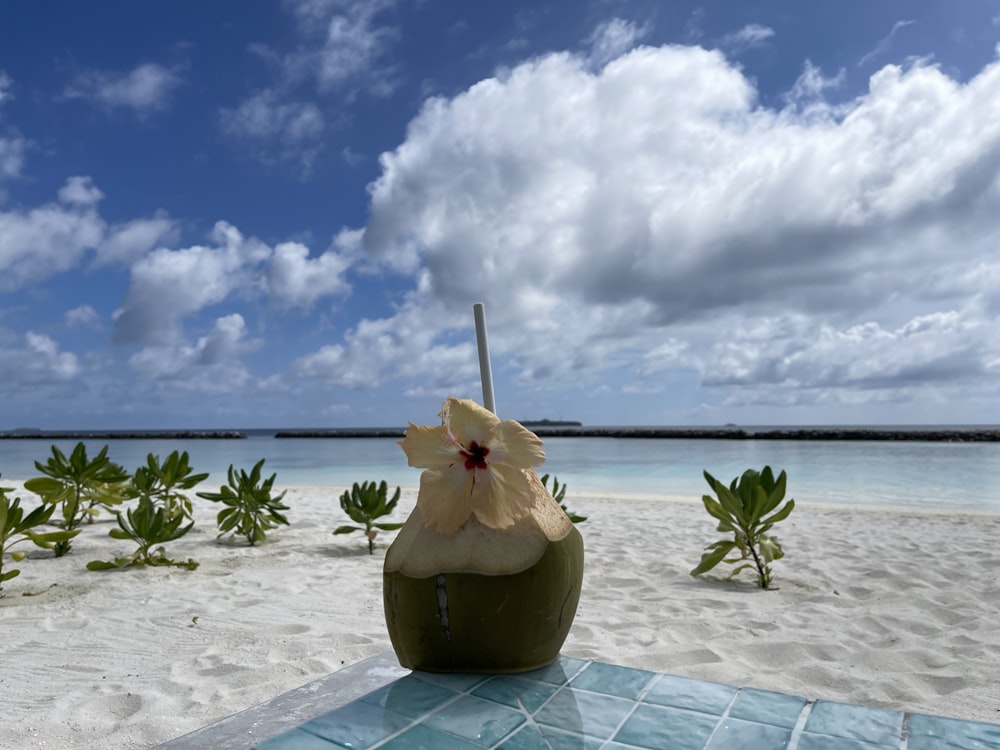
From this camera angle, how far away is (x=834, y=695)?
234cm

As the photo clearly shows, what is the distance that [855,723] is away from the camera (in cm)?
121

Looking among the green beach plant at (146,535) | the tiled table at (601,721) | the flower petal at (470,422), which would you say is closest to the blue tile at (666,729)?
the tiled table at (601,721)

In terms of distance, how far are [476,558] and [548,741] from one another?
1.25ft

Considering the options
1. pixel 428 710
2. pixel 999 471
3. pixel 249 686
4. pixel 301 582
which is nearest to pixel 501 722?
pixel 428 710

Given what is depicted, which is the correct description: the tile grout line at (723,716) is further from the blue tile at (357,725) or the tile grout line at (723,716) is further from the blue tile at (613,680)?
the blue tile at (357,725)

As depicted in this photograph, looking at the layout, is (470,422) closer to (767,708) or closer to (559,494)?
(767,708)

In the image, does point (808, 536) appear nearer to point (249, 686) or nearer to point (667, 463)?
point (249, 686)

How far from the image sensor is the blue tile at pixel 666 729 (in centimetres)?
114

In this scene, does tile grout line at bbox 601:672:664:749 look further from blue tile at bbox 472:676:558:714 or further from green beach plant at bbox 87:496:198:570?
green beach plant at bbox 87:496:198:570

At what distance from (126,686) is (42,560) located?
3000 mm

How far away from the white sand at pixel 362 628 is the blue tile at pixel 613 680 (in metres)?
1.19

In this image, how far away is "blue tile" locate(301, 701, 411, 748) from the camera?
3.76ft

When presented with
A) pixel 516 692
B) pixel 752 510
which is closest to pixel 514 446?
pixel 516 692

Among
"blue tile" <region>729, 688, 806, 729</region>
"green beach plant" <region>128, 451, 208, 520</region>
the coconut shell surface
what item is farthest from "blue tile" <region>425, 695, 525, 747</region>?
"green beach plant" <region>128, 451, 208, 520</region>
